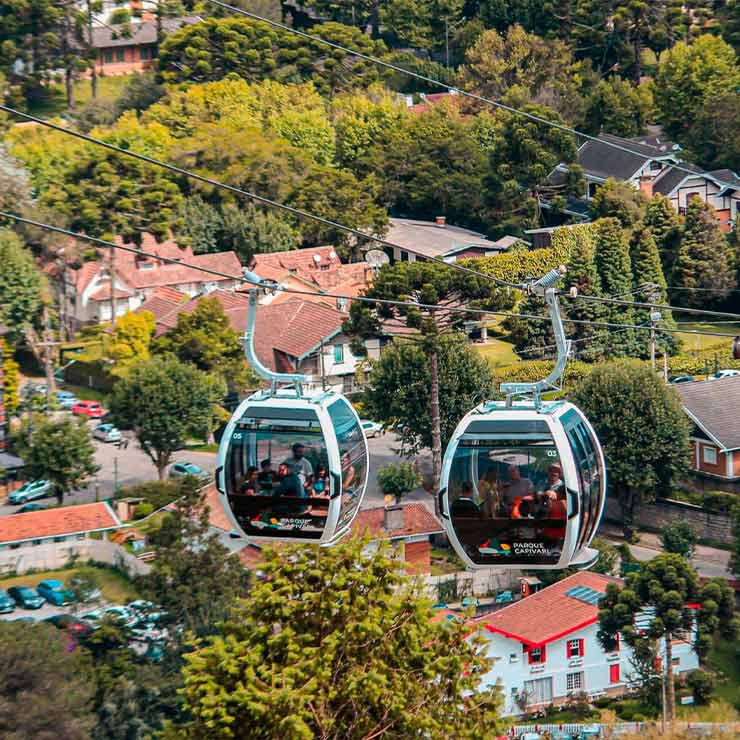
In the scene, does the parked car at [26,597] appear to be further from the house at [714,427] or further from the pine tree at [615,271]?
the pine tree at [615,271]

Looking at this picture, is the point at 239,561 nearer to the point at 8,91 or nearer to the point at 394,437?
the point at 394,437

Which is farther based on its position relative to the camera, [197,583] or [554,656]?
[554,656]

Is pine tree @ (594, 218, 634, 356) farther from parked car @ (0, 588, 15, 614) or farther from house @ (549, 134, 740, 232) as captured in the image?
parked car @ (0, 588, 15, 614)

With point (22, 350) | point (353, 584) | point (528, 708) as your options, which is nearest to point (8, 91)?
point (22, 350)

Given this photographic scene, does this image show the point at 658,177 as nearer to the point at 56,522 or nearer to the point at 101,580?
the point at 56,522

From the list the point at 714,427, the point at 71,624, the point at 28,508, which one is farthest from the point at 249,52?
the point at 71,624

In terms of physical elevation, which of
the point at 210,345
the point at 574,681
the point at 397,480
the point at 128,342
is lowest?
the point at 574,681
